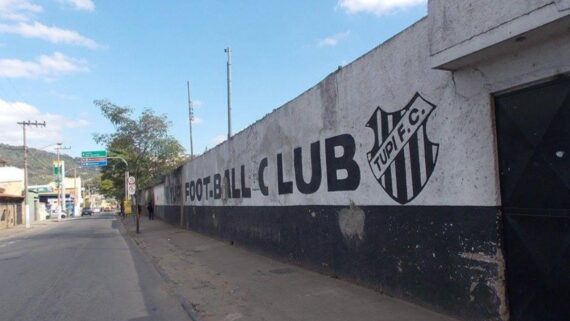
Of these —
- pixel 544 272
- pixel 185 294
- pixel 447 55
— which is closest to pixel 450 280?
pixel 544 272

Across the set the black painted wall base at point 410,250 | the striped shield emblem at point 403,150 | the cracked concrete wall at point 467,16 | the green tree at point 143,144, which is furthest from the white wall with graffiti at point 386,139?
the green tree at point 143,144

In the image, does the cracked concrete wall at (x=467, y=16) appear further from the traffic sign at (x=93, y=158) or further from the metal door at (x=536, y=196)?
the traffic sign at (x=93, y=158)

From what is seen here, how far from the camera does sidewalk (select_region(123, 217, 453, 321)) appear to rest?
6.79 meters

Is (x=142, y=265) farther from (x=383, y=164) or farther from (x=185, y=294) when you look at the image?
(x=383, y=164)

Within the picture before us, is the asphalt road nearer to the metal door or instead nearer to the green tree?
the metal door

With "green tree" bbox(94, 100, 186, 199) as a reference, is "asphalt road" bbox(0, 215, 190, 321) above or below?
below

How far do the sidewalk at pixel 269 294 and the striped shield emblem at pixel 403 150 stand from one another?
1520 millimetres

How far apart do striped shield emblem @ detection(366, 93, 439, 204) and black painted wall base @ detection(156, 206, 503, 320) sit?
1.06 ft

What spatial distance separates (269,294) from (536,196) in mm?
4602

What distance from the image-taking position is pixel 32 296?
921 cm

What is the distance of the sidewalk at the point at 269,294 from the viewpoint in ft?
22.3

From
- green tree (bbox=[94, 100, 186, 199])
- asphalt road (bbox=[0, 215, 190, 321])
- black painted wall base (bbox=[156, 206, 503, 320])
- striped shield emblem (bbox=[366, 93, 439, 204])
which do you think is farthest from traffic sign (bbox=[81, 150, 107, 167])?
striped shield emblem (bbox=[366, 93, 439, 204])

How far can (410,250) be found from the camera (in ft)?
22.7

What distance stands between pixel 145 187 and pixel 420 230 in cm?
4801
